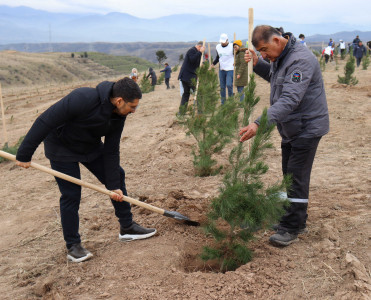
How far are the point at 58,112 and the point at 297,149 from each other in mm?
1857

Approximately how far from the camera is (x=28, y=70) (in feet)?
167

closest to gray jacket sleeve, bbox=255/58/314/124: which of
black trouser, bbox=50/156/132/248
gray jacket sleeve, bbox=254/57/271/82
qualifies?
gray jacket sleeve, bbox=254/57/271/82

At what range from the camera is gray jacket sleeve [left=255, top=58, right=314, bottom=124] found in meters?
2.56

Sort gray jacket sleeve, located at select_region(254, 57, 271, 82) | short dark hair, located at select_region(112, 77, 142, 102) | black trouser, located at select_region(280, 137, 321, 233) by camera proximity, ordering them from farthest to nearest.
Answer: gray jacket sleeve, located at select_region(254, 57, 271, 82), black trouser, located at select_region(280, 137, 321, 233), short dark hair, located at select_region(112, 77, 142, 102)

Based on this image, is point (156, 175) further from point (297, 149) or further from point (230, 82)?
point (230, 82)

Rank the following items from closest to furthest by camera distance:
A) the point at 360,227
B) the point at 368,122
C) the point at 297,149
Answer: the point at 297,149 → the point at 360,227 → the point at 368,122

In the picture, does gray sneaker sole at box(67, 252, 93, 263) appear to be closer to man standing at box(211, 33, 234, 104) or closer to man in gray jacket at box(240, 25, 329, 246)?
man in gray jacket at box(240, 25, 329, 246)

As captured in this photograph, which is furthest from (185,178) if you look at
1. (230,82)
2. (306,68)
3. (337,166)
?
(230,82)

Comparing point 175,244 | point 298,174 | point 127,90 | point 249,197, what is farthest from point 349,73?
point 127,90

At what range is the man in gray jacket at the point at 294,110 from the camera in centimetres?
261

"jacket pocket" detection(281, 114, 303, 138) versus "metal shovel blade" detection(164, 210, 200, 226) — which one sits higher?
"jacket pocket" detection(281, 114, 303, 138)

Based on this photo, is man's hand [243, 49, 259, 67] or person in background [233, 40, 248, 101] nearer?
man's hand [243, 49, 259, 67]

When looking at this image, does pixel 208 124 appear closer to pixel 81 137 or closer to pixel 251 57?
pixel 251 57

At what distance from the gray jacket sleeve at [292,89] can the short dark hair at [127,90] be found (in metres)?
0.92
